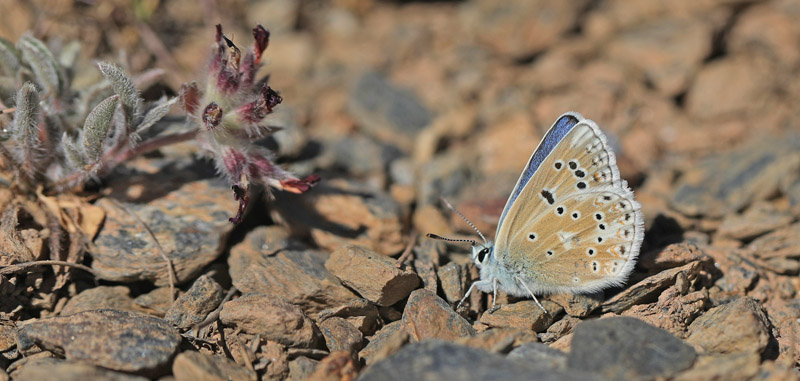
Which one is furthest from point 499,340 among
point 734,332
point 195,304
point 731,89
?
point 731,89

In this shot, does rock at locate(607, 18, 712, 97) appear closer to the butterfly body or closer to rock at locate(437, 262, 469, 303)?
the butterfly body

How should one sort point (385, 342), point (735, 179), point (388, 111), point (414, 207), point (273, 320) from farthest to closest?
point (388, 111), point (414, 207), point (735, 179), point (385, 342), point (273, 320)

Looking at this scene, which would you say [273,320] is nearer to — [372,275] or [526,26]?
[372,275]

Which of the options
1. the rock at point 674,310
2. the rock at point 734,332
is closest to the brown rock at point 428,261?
the rock at point 674,310

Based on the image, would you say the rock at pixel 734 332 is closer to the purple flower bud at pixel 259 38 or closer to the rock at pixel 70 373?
the rock at pixel 70 373

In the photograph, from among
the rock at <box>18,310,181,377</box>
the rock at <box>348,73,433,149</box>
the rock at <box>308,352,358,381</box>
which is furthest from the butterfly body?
the rock at <box>348,73,433,149</box>
